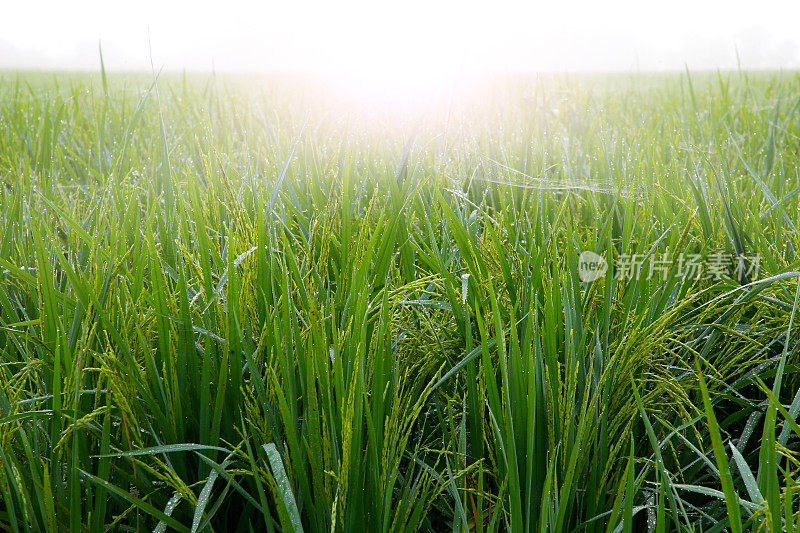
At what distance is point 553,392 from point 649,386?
1.02 ft

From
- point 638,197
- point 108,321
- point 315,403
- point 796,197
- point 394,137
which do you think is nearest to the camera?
point 315,403

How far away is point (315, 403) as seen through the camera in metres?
0.70

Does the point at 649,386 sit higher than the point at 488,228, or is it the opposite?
the point at 488,228

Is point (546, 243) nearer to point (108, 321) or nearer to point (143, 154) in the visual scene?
point (108, 321)

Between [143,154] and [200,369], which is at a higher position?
[143,154]

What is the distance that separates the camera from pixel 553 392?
0.74 m

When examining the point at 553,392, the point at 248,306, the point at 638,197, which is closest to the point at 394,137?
the point at 638,197

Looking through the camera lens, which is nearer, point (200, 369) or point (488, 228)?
point (200, 369)

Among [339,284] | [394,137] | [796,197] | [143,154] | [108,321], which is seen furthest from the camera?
[143,154]

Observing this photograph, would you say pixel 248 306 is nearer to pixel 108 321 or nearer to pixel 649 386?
pixel 108 321

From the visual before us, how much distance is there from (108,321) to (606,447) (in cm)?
65

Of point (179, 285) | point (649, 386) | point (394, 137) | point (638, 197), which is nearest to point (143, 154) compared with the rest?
point (394, 137)

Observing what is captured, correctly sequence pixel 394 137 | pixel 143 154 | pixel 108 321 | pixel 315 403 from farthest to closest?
pixel 143 154
pixel 394 137
pixel 108 321
pixel 315 403

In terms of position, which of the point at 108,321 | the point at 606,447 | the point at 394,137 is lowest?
the point at 606,447
